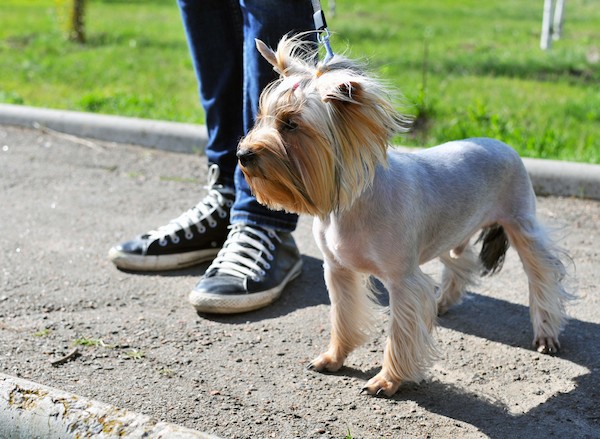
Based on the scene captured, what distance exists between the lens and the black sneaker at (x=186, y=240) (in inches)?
171

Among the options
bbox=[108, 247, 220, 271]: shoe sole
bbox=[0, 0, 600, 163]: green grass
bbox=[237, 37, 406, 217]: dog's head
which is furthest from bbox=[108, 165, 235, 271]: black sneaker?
bbox=[237, 37, 406, 217]: dog's head

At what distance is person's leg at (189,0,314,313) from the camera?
149 inches

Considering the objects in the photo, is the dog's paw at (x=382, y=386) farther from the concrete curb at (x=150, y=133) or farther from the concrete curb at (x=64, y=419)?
the concrete curb at (x=150, y=133)

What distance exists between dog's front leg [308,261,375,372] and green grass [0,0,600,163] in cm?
134

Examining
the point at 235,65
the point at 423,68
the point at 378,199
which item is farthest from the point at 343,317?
the point at 423,68

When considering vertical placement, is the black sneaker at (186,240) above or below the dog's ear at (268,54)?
below

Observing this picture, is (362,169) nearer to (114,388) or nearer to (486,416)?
(486,416)

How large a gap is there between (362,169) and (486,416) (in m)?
0.96

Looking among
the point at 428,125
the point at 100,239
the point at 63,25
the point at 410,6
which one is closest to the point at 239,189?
the point at 100,239

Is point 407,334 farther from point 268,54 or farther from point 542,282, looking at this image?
point 268,54

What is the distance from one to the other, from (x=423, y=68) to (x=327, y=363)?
4521 mm

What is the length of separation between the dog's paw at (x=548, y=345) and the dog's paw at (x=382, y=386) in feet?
2.34

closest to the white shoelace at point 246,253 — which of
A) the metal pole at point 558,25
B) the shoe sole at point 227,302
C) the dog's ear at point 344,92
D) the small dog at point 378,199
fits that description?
the shoe sole at point 227,302

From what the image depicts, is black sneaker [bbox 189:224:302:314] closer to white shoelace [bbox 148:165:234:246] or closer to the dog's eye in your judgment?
white shoelace [bbox 148:165:234:246]
